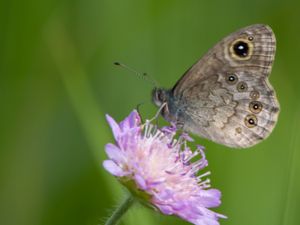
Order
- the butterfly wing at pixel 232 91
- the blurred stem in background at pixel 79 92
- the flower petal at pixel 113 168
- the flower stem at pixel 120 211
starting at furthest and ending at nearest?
the blurred stem in background at pixel 79 92 < the butterfly wing at pixel 232 91 < the flower petal at pixel 113 168 < the flower stem at pixel 120 211

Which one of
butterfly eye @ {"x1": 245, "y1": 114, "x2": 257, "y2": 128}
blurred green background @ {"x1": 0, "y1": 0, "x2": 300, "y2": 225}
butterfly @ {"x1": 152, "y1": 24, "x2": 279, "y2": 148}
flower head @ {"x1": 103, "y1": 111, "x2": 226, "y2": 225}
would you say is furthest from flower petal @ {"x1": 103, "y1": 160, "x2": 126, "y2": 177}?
butterfly eye @ {"x1": 245, "y1": 114, "x2": 257, "y2": 128}

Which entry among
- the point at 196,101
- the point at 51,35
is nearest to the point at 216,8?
the point at 51,35

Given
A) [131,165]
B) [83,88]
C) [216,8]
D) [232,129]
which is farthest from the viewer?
[216,8]

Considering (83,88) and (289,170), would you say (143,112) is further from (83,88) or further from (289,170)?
(289,170)

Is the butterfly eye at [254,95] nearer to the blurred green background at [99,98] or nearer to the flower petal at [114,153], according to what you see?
the blurred green background at [99,98]

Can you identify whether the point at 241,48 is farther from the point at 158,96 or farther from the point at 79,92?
the point at 79,92

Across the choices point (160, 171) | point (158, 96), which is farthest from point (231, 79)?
point (160, 171)

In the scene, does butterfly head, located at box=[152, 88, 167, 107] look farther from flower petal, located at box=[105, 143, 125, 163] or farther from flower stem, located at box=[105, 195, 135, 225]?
flower stem, located at box=[105, 195, 135, 225]

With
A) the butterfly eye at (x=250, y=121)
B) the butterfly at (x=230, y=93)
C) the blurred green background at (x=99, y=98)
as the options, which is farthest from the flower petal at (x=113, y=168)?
the butterfly eye at (x=250, y=121)
